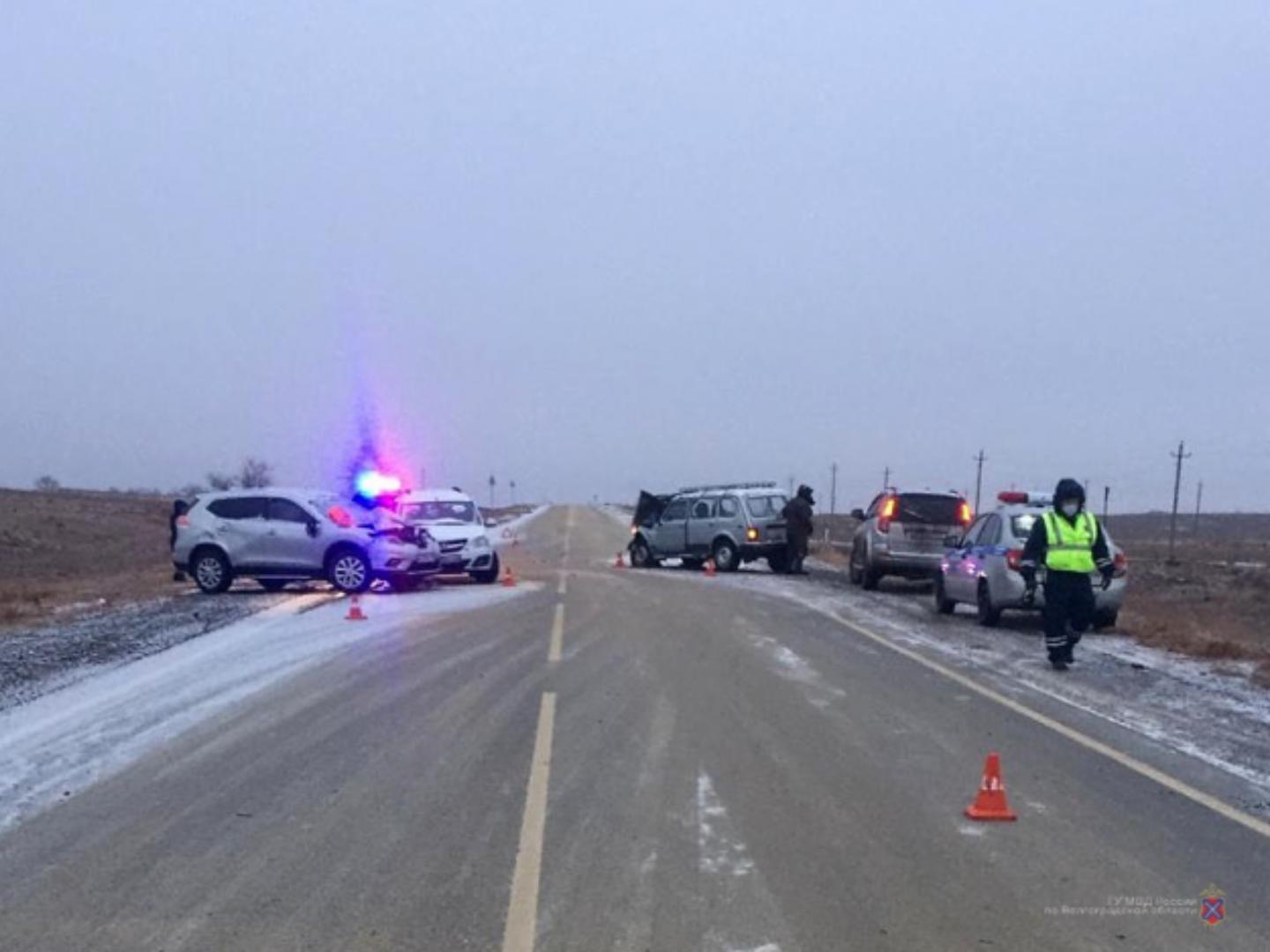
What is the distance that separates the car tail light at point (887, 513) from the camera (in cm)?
2458

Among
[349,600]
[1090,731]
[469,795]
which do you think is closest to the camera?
[469,795]

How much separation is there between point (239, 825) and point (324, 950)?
7.00 ft

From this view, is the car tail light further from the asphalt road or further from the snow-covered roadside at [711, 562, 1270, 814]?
the asphalt road

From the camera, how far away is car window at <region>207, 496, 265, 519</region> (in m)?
22.9

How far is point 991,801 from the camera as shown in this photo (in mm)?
7516

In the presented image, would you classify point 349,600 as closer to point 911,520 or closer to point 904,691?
point 911,520

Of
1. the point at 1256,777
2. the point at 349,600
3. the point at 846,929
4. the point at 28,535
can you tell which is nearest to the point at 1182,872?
the point at 846,929

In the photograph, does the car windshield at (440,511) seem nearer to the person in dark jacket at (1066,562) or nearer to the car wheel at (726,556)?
the car wheel at (726,556)

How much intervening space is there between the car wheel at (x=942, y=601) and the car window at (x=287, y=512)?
10317mm

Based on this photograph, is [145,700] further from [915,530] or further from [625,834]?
[915,530]

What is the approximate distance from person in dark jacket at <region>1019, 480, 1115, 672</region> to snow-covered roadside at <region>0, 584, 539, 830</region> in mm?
7521

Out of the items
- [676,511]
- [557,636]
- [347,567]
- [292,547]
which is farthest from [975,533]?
[676,511]

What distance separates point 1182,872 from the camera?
652 centimetres

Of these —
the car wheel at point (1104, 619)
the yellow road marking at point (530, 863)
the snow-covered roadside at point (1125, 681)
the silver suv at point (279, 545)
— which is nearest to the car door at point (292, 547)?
the silver suv at point (279, 545)
